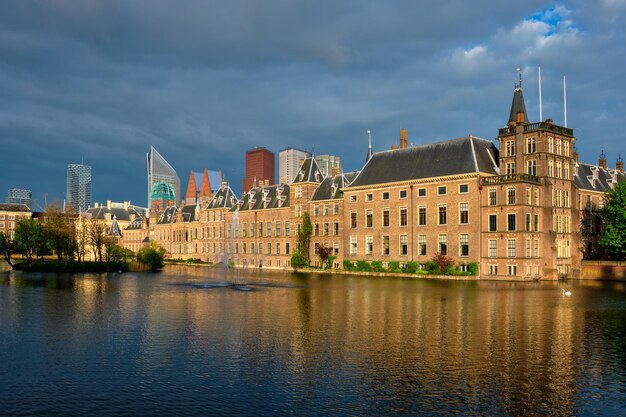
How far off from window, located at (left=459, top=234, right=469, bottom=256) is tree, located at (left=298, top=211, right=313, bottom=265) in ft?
104

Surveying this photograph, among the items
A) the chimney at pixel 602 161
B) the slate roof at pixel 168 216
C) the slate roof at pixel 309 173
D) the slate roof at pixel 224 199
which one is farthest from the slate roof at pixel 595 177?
the slate roof at pixel 168 216

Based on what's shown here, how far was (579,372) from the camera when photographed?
72.6ft

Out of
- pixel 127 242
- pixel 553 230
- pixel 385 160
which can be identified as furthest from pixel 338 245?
pixel 127 242

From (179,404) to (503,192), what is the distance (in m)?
59.7

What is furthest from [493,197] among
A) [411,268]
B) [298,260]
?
[298,260]

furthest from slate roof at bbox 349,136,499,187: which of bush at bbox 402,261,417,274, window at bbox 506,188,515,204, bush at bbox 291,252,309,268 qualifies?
bush at bbox 291,252,309,268

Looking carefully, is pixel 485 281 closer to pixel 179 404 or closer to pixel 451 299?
pixel 451 299

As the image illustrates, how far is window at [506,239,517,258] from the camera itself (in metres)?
69.1

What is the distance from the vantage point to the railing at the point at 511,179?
69.1 meters

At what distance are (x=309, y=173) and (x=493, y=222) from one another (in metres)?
40.0

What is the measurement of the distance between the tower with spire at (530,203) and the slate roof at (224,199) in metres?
67.0

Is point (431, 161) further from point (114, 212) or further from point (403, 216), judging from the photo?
point (114, 212)

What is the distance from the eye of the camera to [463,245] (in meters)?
74.2

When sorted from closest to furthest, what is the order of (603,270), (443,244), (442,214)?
1. (603,270)
2. (443,244)
3. (442,214)
